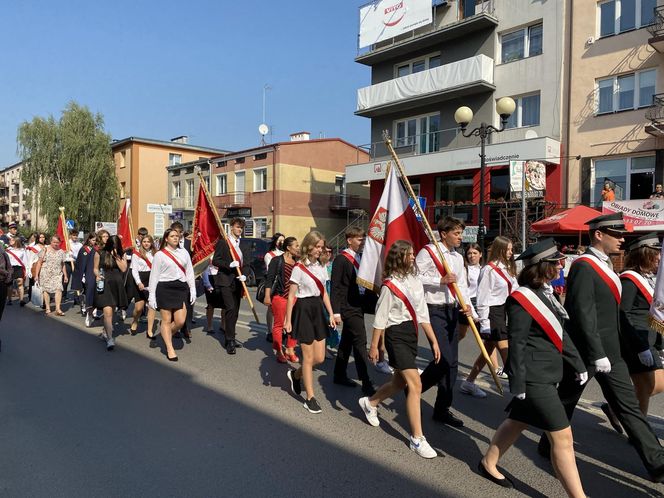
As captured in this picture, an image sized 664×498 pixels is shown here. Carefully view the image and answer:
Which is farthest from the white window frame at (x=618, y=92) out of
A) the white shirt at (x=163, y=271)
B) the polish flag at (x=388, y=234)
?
the white shirt at (x=163, y=271)

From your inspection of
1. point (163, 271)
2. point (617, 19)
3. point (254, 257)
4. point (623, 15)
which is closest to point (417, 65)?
point (617, 19)

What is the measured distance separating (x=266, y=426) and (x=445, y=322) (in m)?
1.90

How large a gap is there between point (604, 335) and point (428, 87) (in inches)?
834

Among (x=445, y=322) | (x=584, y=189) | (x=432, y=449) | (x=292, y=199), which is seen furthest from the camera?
(x=292, y=199)

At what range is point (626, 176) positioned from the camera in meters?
18.7

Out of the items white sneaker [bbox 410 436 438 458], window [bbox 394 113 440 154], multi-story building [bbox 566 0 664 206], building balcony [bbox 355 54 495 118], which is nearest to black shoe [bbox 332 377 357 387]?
white sneaker [bbox 410 436 438 458]

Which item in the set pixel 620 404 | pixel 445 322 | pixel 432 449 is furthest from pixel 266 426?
pixel 620 404

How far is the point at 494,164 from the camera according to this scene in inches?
830

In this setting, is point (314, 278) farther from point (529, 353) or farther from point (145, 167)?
point (145, 167)

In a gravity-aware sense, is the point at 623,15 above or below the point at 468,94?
above

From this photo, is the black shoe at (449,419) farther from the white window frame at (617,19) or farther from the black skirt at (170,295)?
the white window frame at (617,19)

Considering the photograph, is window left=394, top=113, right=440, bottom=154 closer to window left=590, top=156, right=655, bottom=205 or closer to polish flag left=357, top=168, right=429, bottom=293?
window left=590, top=156, right=655, bottom=205

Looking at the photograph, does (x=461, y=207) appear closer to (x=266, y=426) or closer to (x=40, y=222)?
(x=266, y=426)

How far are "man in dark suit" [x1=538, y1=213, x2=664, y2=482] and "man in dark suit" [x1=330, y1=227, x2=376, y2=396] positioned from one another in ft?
7.84
